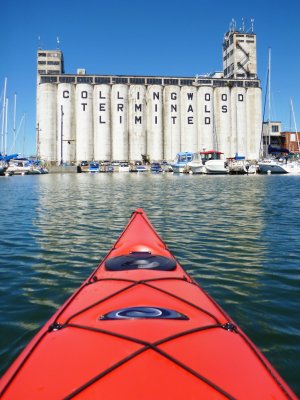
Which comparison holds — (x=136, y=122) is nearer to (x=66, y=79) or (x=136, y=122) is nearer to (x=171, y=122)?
(x=171, y=122)

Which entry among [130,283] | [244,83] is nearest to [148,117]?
[244,83]

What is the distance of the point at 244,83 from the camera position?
9575 cm

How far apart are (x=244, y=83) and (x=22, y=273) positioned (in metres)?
97.9

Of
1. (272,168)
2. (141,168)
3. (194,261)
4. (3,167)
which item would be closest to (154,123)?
(141,168)

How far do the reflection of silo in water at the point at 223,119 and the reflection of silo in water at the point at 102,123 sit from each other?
26996 millimetres

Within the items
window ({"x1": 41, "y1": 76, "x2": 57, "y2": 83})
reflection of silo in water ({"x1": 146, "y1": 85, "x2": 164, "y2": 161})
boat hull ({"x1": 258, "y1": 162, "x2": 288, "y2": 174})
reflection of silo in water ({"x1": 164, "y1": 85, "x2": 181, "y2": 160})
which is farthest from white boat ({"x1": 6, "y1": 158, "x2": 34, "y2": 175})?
boat hull ({"x1": 258, "y1": 162, "x2": 288, "y2": 174})

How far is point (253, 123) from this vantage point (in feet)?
300

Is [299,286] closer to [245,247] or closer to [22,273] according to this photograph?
[245,247]

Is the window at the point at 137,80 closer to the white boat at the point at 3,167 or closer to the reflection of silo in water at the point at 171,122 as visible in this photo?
the reflection of silo in water at the point at 171,122

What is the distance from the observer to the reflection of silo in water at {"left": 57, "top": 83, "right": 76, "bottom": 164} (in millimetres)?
83812

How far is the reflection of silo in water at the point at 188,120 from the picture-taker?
86.9 meters

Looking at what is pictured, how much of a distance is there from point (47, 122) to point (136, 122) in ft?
68.5

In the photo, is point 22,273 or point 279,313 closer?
point 279,313

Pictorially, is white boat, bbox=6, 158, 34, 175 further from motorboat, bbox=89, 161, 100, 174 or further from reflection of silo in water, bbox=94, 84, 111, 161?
reflection of silo in water, bbox=94, 84, 111, 161
